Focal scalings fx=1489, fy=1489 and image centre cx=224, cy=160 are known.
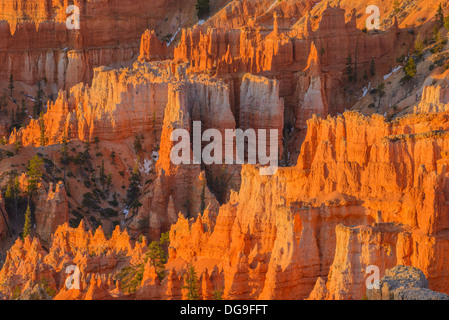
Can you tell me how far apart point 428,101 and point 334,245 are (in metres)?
38.0

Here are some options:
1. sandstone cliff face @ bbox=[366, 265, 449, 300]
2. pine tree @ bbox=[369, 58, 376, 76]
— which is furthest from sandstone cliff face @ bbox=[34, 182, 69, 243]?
sandstone cliff face @ bbox=[366, 265, 449, 300]

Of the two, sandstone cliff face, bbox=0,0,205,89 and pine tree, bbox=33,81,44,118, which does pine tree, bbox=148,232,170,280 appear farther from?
sandstone cliff face, bbox=0,0,205,89

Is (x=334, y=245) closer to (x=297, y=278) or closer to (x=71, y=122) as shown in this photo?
(x=297, y=278)

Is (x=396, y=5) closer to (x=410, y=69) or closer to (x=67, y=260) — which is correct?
(x=410, y=69)

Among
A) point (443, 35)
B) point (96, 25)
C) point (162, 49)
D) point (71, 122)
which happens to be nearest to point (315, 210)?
point (71, 122)

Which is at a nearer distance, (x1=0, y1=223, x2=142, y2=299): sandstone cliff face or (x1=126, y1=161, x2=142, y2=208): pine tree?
(x1=0, y1=223, x2=142, y2=299): sandstone cliff face

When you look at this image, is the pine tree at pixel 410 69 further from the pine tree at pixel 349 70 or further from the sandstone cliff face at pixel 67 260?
the sandstone cliff face at pixel 67 260

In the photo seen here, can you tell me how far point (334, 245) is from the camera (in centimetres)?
5759

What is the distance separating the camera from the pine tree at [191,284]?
58312 mm

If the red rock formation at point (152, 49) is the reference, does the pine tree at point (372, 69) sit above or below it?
below

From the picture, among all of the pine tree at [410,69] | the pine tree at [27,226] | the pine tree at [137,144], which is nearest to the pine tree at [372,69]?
the pine tree at [410,69]

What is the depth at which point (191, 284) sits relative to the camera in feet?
193

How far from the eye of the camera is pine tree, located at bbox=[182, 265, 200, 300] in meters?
58.3

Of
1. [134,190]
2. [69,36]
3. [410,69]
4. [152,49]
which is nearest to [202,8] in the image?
[69,36]
